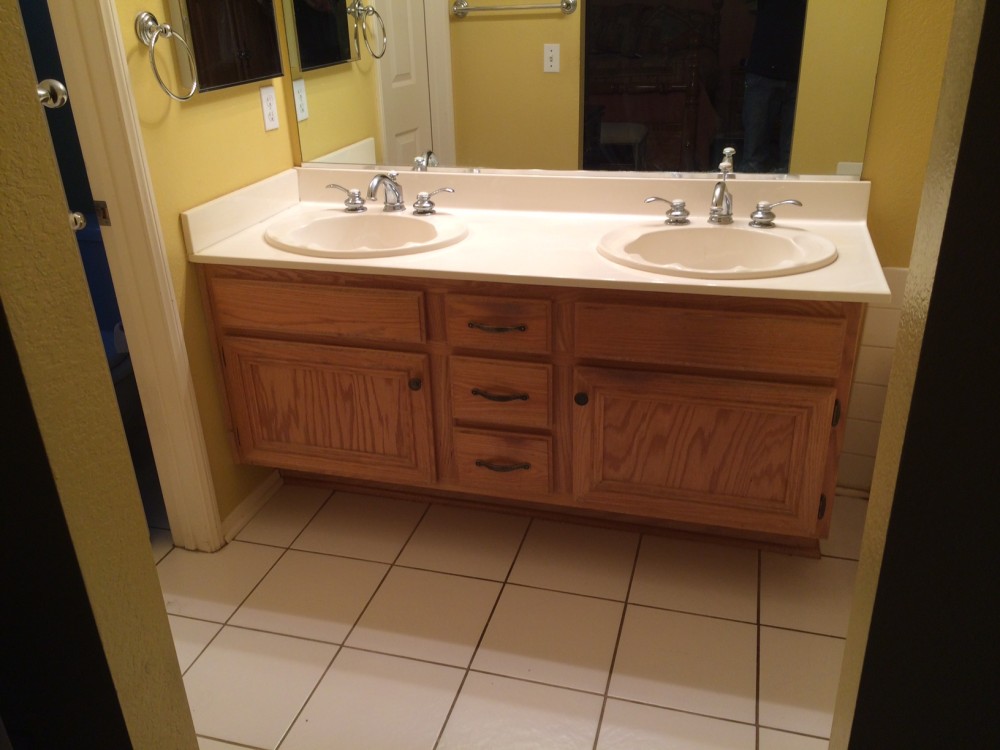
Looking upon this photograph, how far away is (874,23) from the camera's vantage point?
1.90m

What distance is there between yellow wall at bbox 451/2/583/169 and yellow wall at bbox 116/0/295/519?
0.53 meters

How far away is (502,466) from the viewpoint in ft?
6.77

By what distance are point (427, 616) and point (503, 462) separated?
0.41 meters

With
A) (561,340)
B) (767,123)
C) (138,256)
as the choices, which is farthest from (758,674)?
(138,256)

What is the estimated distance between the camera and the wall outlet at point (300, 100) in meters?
2.33

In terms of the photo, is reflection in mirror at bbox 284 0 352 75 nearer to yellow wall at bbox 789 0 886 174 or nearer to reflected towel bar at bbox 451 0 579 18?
reflected towel bar at bbox 451 0 579 18

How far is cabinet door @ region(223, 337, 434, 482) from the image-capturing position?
6.73 feet

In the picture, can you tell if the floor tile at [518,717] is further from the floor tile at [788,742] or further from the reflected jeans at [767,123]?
the reflected jeans at [767,123]

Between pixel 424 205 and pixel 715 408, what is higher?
pixel 424 205

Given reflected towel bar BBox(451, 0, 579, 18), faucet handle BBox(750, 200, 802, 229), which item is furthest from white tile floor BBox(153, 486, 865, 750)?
reflected towel bar BBox(451, 0, 579, 18)

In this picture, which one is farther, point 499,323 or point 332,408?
point 332,408

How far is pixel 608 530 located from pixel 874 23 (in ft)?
4.54

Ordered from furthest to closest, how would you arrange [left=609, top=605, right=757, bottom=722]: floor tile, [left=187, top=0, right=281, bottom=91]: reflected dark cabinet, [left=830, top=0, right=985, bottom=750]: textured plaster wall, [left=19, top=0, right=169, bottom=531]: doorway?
[left=19, top=0, right=169, bottom=531]: doorway, [left=187, top=0, right=281, bottom=91]: reflected dark cabinet, [left=609, top=605, right=757, bottom=722]: floor tile, [left=830, top=0, right=985, bottom=750]: textured plaster wall

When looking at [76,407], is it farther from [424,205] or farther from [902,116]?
[902,116]
